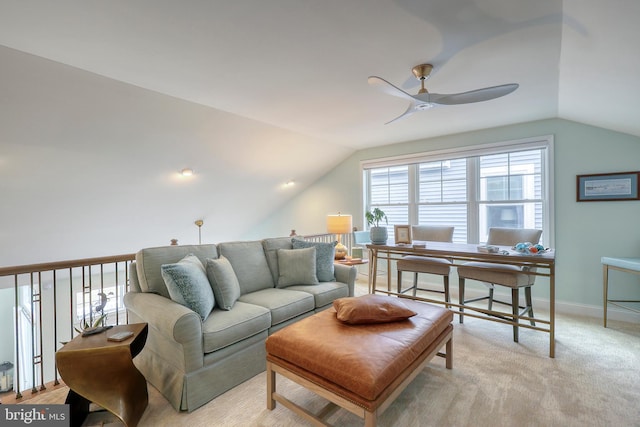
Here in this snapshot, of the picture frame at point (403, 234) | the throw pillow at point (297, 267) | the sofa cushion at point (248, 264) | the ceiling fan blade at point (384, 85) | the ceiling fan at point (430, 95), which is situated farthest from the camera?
the picture frame at point (403, 234)

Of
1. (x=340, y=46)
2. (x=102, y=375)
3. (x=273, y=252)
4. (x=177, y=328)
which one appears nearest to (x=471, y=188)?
(x=273, y=252)

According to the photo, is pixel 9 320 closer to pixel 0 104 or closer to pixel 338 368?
pixel 0 104

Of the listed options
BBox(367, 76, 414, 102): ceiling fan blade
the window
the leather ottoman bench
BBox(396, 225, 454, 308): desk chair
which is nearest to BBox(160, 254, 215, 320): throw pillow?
the leather ottoman bench

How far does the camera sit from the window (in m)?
3.67

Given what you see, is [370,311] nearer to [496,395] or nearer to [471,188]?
[496,395]

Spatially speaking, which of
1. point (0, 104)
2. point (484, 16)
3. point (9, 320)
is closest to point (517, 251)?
point (484, 16)

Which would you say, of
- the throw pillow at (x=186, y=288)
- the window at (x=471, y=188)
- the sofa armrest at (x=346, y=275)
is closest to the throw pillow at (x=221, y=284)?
the throw pillow at (x=186, y=288)

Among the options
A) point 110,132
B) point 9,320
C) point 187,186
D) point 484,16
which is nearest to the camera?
point 484,16

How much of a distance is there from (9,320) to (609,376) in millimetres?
9191

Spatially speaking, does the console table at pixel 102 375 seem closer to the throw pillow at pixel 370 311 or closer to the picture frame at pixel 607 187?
the throw pillow at pixel 370 311

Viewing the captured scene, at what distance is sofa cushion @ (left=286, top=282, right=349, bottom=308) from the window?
2.16 metres

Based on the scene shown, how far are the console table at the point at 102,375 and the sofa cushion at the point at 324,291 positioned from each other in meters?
1.47

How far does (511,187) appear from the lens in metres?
3.85

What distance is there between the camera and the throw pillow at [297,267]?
2.98 metres
